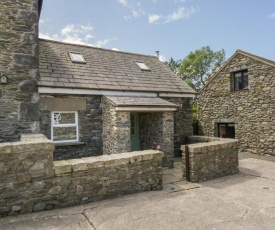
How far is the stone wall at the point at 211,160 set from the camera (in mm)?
6801

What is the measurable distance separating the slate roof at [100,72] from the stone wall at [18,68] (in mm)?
631

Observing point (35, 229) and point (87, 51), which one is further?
point (87, 51)

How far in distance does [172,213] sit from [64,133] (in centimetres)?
585

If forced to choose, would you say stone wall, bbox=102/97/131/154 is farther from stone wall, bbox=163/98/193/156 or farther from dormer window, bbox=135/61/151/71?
dormer window, bbox=135/61/151/71

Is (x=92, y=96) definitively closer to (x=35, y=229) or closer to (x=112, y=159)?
(x=112, y=159)

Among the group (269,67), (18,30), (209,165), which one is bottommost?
(209,165)

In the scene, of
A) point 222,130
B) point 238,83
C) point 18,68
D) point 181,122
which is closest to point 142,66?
point 181,122

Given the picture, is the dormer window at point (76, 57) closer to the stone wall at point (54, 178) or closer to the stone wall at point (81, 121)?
the stone wall at point (81, 121)

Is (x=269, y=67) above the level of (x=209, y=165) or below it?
above

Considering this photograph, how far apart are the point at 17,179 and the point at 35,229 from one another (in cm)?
111

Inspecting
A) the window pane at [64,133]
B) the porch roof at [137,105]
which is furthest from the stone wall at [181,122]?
the window pane at [64,133]

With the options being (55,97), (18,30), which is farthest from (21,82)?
(18,30)

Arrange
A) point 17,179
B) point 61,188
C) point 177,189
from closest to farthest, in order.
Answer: point 17,179
point 61,188
point 177,189

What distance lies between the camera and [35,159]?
466cm
